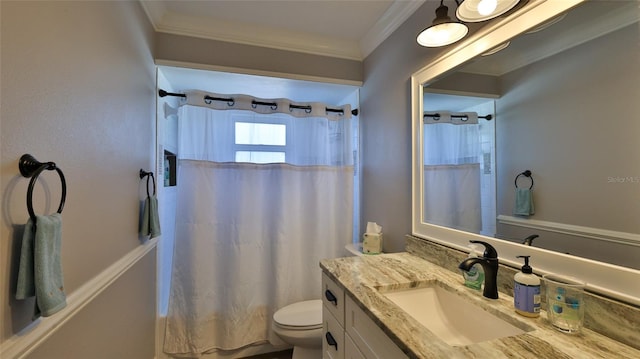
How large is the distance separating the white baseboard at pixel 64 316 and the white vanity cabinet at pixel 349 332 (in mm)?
933

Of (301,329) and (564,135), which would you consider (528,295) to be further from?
(301,329)

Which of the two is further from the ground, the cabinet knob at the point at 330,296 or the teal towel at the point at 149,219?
the teal towel at the point at 149,219

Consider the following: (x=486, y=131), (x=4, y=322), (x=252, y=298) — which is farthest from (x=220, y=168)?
(x=486, y=131)

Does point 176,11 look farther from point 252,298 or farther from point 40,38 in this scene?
point 252,298

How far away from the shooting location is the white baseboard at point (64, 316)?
2.07 feet

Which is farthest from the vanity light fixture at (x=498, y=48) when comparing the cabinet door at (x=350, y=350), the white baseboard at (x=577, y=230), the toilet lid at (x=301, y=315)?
the toilet lid at (x=301, y=315)

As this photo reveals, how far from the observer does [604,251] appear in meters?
0.77

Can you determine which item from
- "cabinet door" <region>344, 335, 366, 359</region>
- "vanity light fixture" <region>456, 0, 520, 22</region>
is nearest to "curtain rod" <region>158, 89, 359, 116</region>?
"vanity light fixture" <region>456, 0, 520, 22</region>

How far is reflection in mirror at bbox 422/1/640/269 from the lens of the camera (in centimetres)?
73

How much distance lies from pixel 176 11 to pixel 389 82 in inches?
59.5

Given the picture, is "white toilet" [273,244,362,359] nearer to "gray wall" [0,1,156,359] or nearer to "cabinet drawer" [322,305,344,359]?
"cabinet drawer" [322,305,344,359]

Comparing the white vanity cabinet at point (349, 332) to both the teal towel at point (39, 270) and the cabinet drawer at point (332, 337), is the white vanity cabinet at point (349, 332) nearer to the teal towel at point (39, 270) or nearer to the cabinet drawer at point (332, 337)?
the cabinet drawer at point (332, 337)

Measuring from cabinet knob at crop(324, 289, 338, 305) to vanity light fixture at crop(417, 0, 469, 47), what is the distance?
48.8 inches

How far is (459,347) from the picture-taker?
667 mm
